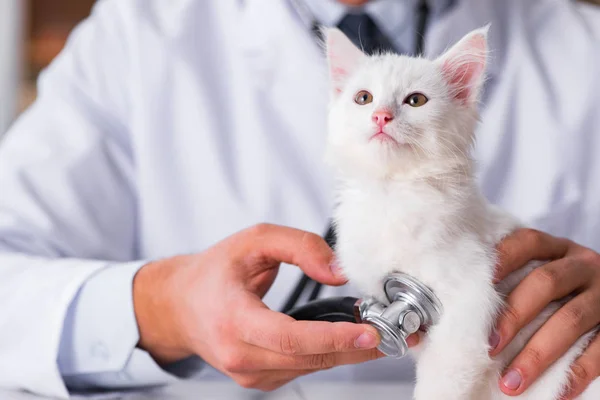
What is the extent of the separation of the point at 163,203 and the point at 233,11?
1.35 ft

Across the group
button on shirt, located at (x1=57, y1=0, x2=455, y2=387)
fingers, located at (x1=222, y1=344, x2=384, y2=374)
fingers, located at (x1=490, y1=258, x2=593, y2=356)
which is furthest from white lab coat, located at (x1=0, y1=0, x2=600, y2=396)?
fingers, located at (x1=490, y1=258, x2=593, y2=356)

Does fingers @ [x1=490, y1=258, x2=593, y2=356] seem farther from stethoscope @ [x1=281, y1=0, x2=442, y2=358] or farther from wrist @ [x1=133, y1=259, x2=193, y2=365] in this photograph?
wrist @ [x1=133, y1=259, x2=193, y2=365]

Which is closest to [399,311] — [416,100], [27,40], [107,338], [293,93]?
[416,100]

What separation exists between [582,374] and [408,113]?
345 millimetres

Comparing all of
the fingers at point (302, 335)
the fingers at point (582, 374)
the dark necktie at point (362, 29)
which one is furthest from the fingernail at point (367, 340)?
the dark necktie at point (362, 29)

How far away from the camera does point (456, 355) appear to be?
0.64 metres

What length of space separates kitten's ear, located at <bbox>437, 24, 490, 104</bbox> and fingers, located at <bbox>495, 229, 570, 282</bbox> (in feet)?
0.52

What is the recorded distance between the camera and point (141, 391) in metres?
0.98

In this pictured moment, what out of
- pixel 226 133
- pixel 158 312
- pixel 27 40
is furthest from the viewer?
pixel 27 40

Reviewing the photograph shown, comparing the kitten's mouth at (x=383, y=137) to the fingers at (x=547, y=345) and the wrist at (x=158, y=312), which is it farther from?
the wrist at (x=158, y=312)

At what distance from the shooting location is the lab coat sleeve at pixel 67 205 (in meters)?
0.98

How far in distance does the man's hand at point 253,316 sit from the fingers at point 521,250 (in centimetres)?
17

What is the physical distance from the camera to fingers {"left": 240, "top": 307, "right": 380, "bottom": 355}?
0.67 m

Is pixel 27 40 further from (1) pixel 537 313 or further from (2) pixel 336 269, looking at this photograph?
(1) pixel 537 313
